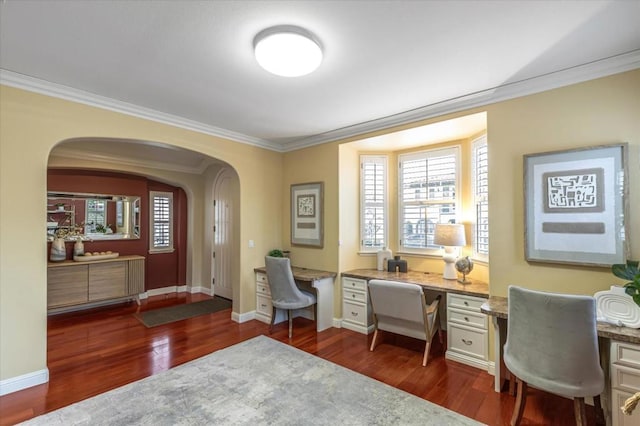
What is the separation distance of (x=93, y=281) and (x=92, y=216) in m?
1.19

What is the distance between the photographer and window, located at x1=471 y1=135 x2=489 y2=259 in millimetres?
3410

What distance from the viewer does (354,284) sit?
4000 millimetres

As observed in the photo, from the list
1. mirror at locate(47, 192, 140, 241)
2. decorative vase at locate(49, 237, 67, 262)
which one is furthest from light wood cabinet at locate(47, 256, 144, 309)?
mirror at locate(47, 192, 140, 241)

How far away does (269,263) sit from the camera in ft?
12.5

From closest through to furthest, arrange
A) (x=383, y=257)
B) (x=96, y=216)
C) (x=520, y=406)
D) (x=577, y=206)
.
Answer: (x=520, y=406), (x=577, y=206), (x=383, y=257), (x=96, y=216)

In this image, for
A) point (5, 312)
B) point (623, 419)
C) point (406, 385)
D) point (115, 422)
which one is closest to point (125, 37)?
point (5, 312)

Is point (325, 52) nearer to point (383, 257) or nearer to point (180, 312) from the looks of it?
point (383, 257)

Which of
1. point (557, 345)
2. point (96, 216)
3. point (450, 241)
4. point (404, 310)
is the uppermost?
point (96, 216)

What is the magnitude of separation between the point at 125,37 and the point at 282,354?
322cm

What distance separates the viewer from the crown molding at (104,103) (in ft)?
8.32

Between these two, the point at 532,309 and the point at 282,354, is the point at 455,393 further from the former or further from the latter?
the point at 282,354

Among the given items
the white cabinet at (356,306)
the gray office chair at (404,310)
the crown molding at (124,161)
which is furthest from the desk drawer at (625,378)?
the crown molding at (124,161)

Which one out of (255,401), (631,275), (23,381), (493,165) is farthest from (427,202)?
(23,381)

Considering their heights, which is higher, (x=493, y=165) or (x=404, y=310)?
(x=493, y=165)
